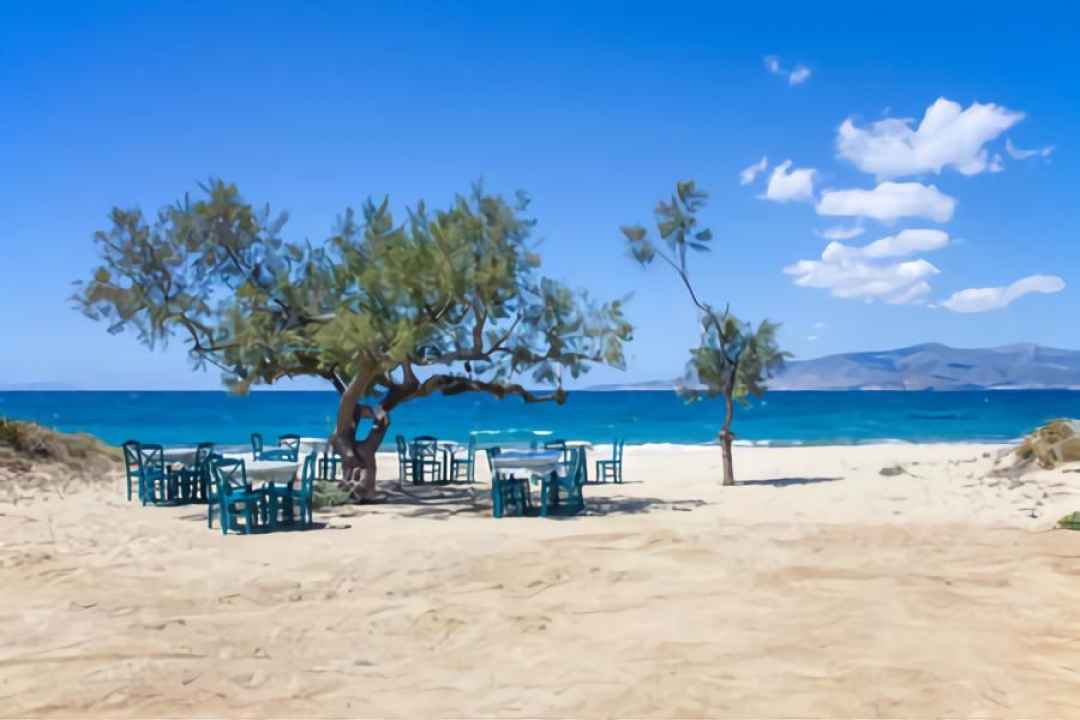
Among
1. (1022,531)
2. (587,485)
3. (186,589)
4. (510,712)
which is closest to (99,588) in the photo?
(186,589)

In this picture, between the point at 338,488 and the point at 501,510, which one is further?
the point at 338,488

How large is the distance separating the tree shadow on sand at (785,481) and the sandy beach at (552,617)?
465 centimetres

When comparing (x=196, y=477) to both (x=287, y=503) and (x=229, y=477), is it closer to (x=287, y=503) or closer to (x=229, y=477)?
(x=229, y=477)

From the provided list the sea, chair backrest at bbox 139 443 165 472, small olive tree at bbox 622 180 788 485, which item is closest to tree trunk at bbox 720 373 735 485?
small olive tree at bbox 622 180 788 485

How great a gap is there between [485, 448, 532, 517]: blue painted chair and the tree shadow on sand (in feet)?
19.1

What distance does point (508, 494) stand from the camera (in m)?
12.8

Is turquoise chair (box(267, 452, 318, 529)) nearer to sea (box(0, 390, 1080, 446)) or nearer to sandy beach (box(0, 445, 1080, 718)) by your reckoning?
sandy beach (box(0, 445, 1080, 718))

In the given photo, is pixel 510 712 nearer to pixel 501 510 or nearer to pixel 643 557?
pixel 643 557

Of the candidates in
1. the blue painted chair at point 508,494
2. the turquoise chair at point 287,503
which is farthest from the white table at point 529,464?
the turquoise chair at point 287,503

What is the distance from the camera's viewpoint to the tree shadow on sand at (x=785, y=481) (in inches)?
647

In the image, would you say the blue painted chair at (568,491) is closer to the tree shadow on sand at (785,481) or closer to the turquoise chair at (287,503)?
the turquoise chair at (287,503)

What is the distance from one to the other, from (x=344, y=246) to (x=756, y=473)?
11.5m

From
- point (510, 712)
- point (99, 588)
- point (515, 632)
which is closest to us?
point (510, 712)

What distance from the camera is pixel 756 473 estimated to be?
64.7 ft
